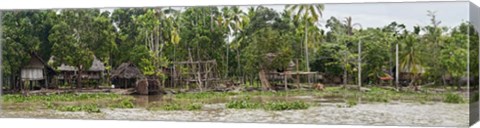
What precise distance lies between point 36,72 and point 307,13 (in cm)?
376

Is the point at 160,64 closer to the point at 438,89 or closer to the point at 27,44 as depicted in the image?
the point at 27,44

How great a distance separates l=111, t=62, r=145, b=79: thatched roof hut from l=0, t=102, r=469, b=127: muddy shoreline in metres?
0.43

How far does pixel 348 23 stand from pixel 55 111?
411 centimetres

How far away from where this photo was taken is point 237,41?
11797mm

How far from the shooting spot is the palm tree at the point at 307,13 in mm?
11320

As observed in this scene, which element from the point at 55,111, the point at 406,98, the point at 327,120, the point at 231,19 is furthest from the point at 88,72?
the point at 406,98

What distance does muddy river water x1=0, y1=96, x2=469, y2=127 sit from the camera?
1084cm

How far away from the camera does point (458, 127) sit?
10656mm

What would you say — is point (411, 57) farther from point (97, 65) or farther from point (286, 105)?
point (97, 65)

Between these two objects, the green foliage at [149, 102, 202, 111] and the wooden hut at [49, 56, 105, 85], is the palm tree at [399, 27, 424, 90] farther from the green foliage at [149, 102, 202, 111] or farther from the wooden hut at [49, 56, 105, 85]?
→ the wooden hut at [49, 56, 105, 85]

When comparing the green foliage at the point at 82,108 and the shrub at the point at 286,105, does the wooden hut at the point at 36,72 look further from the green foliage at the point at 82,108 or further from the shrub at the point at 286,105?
the shrub at the point at 286,105

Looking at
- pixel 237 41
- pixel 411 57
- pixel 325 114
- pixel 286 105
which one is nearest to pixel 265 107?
pixel 286 105

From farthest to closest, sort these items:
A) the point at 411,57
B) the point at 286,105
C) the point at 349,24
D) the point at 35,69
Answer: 1. the point at 35,69
2. the point at 286,105
3. the point at 349,24
4. the point at 411,57

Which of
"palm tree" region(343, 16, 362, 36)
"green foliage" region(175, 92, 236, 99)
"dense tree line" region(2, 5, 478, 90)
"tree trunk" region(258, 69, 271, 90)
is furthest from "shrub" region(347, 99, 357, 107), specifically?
"green foliage" region(175, 92, 236, 99)
